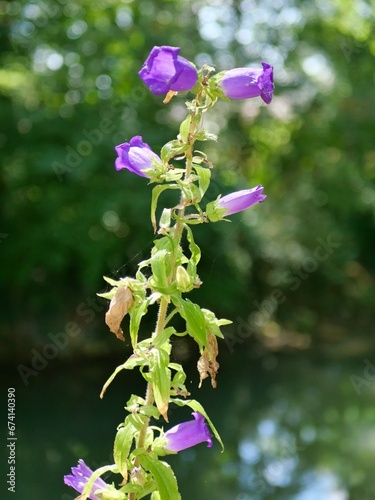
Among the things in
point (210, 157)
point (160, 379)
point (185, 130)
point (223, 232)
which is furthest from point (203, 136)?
point (210, 157)

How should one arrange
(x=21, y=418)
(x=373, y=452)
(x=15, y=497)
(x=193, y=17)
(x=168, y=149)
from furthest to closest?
(x=193, y=17) < (x=21, y=418) < (x=373, y=452) < (x=15, y=497) < (x=168, y=149)

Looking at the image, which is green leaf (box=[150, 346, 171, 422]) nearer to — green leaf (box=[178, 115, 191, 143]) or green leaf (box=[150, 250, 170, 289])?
green leaf (box=[150, 250, 170, 289])

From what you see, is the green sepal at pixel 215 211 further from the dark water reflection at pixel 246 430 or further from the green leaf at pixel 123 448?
the dark water reflection at pixel 246 430

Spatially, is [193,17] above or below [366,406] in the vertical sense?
above

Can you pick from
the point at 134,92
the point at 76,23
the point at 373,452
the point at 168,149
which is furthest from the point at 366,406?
the point at 168,149

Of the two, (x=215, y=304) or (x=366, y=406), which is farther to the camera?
(x=215, y=304)

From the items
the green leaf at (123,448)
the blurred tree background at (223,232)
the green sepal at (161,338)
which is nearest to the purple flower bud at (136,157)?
the green sepal at (161,338)

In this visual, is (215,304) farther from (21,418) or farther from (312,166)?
(312,166)
